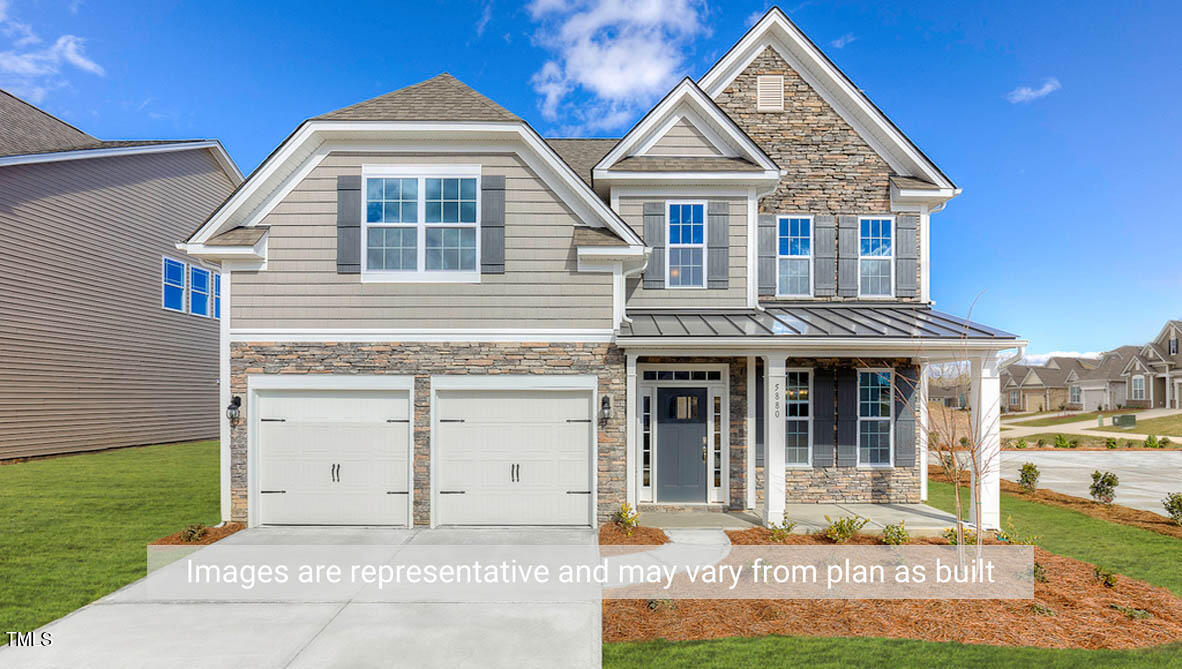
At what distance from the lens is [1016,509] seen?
11.4 metres

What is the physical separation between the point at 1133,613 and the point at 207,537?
11126 millimetres

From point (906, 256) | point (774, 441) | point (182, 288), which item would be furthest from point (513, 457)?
point (182, 288)

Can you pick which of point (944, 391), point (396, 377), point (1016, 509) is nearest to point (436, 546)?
point (396, 377)

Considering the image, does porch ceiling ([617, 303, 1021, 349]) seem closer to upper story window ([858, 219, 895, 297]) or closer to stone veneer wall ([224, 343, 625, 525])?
upper story window ([858, 219, 895, 297])

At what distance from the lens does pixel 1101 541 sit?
29.7ft

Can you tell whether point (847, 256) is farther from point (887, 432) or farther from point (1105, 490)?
point (1105, 490)

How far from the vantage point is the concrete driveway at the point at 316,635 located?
5055mm

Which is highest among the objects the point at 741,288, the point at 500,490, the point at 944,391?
the point at 741,288

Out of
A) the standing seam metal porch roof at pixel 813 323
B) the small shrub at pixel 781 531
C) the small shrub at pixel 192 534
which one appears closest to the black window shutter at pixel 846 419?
the standing seam metal porch roof at pixel 813 323

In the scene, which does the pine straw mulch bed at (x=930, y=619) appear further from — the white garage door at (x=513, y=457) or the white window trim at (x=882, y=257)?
the white window trim at (x=882, y=257)

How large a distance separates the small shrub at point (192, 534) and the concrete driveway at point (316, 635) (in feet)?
5.11

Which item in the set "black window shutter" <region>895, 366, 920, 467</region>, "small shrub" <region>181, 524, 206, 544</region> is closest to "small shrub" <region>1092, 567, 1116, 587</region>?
"black window shutter" <region>895, 366, 920, 467</region>

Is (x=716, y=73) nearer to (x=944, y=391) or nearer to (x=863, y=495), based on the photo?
(x=944, y=391)

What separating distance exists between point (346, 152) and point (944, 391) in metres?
10.5
